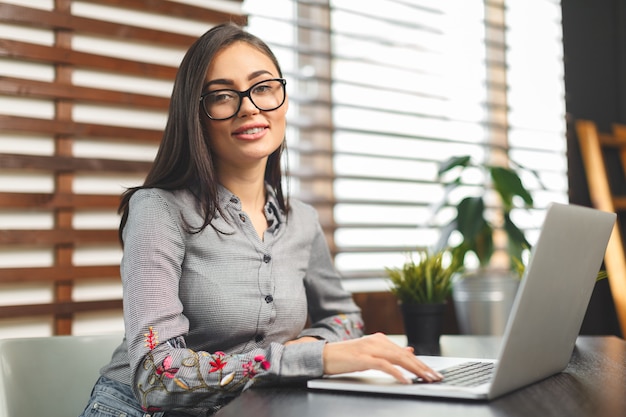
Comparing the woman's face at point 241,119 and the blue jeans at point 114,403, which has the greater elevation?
the woman's face at point 241,119

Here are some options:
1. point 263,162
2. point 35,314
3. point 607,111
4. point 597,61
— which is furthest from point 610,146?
point 35,314

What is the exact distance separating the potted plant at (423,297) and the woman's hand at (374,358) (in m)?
0.74

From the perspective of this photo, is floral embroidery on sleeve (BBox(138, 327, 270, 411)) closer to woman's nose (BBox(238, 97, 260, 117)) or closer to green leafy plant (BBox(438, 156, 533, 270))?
woman's nose (BBox(238, 97, 260, 117))

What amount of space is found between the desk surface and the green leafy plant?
181 centimetres

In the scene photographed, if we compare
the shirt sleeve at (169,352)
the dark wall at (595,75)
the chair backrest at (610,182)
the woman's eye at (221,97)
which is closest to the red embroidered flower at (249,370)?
the shirt sleeve at (169,352)

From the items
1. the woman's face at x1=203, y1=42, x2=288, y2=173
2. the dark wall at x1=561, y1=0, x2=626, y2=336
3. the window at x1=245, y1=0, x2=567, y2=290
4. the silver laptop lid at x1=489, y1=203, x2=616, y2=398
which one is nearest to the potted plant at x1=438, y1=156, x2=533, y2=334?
the window at x1=245, y1=0, x2=567, y2=290

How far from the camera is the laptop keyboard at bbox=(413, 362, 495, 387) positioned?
1146mm

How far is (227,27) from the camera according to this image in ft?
5.81

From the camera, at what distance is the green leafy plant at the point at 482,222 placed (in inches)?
123

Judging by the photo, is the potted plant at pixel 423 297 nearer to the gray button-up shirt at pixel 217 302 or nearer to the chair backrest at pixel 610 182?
the gray button-up shirt at pixel 217 302

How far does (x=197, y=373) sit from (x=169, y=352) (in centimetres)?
A: 7

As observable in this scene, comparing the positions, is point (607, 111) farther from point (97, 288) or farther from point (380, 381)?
point (380, 381)

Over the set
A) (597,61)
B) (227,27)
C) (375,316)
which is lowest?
(375,316)

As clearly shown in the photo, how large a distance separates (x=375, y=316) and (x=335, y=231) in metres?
0.40
